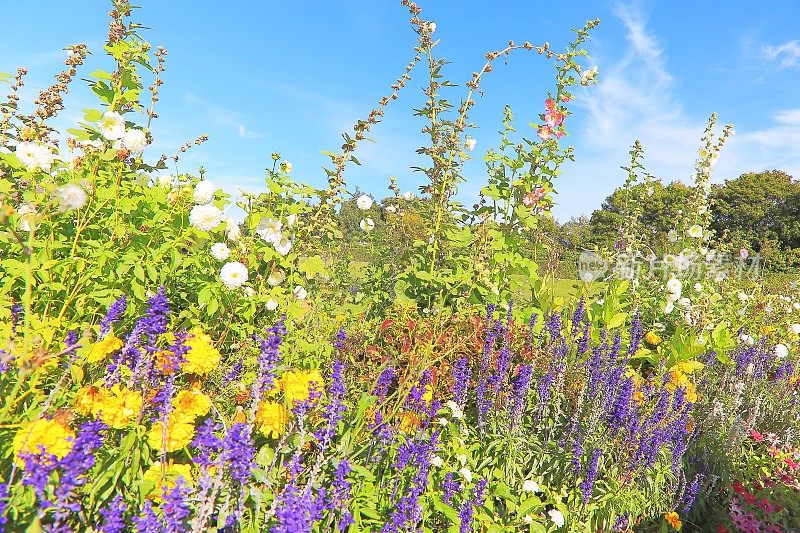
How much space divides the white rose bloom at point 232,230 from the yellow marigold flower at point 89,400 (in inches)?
53.1

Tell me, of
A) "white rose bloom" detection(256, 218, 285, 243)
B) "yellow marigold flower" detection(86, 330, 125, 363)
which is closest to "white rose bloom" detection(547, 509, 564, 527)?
"yellow marigold flower" detection(86, 330, 125, 363)

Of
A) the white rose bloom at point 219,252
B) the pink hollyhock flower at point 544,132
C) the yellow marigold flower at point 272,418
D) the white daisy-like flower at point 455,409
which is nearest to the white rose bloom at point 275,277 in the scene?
the white rose bloom at point 219,252

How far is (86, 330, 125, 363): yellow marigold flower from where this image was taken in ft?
6.42

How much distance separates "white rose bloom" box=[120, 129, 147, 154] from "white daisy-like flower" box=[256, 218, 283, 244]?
2.58 ft

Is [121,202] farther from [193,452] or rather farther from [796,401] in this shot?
[796,401]

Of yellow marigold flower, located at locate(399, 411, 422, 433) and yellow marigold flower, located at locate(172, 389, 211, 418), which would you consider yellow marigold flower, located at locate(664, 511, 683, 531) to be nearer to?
yellow marigold flower, located at locate(399, 411, 422, 433)

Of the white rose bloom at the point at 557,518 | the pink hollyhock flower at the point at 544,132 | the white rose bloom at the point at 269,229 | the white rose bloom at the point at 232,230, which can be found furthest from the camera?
the pink hollyhock flower at the point at 544,132

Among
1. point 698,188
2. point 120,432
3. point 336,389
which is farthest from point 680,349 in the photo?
point 120,432

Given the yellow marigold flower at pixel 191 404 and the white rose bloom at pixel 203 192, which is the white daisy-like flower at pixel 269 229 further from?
the yellow marigold flower at pixel 191 404

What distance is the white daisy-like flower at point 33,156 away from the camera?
109 inches

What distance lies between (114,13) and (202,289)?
1745 millimetres

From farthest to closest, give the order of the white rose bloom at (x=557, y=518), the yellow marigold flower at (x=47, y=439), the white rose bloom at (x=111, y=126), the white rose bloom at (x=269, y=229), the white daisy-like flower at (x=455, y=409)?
the white rose bloom at (x=269, y=229), the white rose bloom at (x=111, y=126), the white daisy-like flower at (x=455, y=409), the white rose bloom at (x=557, y=518), the yellow marigold flower at (x=47, y=439)

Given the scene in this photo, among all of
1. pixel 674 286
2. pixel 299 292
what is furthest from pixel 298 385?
pixel 674 286

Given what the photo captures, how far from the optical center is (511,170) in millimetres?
4523
